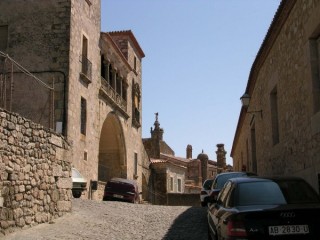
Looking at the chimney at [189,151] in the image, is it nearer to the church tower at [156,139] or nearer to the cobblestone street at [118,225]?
the church tower at [156,139]

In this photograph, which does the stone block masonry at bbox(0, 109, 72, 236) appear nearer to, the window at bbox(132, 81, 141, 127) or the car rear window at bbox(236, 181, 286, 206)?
the car rear window at bbox(236, 181, 286, 206)

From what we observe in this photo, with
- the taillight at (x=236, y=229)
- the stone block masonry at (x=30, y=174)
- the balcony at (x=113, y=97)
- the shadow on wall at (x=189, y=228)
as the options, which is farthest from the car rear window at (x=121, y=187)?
the taillight at (x=236, y=229)

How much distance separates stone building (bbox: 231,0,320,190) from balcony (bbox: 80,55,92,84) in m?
8.53

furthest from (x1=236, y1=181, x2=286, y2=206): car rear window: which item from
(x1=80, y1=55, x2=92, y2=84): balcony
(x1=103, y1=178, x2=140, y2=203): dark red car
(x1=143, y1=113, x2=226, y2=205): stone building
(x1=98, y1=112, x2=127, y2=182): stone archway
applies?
(x1=143, y1=113, x2=226, y2=205): stone building

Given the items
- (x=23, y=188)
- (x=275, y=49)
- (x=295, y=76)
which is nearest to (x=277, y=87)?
(x=275, y=49)

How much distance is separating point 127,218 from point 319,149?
6.76 m

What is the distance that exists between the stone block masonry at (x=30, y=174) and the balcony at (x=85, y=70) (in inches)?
323

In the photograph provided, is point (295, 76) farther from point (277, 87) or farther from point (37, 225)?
point (37, 225)

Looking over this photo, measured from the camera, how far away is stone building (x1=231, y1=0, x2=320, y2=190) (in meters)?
8.59

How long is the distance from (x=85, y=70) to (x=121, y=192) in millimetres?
5975

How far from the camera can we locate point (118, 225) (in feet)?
39.1

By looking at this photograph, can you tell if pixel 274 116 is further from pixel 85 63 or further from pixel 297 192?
pixel 85 63

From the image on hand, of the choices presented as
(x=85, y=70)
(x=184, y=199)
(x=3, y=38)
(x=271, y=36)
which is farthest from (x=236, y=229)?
(x=184, y=199)

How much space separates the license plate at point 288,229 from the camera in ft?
17.4
